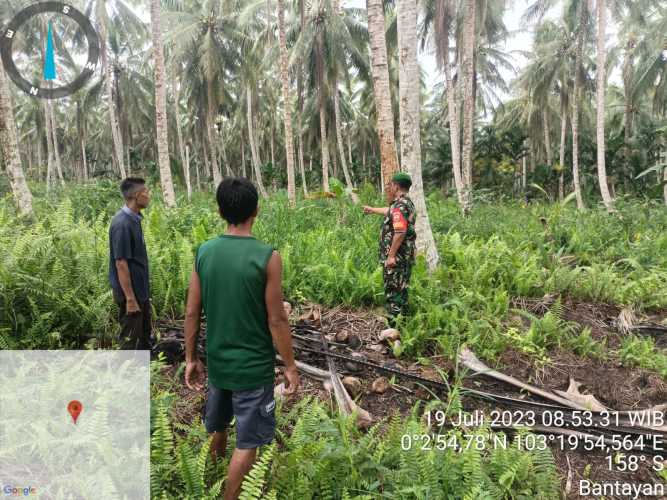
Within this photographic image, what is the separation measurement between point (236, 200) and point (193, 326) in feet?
2.49

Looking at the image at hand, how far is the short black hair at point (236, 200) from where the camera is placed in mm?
2164

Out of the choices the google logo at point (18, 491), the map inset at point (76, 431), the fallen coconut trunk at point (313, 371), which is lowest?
the fallen coconut trunk at point (313, 371)

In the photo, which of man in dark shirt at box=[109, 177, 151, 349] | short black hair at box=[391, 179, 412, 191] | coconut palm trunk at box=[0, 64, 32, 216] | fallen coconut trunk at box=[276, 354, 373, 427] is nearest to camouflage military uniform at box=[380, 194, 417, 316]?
short black hair at box=[391, 179, 412, 191]

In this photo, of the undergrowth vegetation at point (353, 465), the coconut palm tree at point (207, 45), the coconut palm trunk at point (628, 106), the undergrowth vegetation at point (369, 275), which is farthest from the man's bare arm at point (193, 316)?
the coconut palm trunk at point (628, 106)

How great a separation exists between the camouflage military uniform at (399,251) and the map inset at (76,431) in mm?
2565

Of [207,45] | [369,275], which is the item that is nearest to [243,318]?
[369,275]

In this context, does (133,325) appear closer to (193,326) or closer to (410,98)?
(193,326)

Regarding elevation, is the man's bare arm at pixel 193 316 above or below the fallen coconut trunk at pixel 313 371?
above

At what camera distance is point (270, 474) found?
260cm

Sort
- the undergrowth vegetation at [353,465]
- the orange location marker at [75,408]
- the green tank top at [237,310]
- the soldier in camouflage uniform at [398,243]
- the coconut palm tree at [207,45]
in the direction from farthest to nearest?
the coconut palm tree at [207,45] < the soldier in camouflage uniform at [398,243] < the orange location marker at [75,408] < the undergrowth vegetation at [353,465] < the green tank top at [237,310]

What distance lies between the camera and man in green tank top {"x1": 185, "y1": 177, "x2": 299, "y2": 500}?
2.11m

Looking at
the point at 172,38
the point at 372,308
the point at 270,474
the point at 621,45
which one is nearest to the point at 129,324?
the point at 270,474

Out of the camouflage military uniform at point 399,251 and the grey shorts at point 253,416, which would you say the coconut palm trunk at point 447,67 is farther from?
the grey shorts at point 253,416

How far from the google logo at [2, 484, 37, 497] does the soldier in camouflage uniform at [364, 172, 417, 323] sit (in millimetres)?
3323
